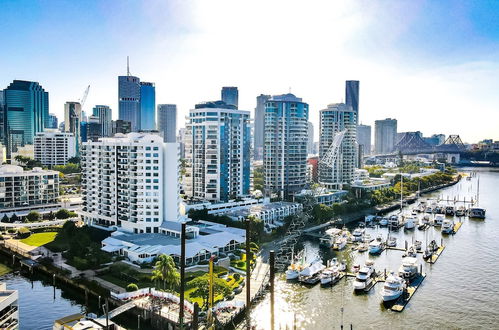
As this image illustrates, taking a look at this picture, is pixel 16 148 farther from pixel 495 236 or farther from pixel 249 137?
pixel 495 236

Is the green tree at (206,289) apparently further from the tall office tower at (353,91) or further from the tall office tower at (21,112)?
the tall office tower at (353,91)

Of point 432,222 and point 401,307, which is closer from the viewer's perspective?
point 401,307

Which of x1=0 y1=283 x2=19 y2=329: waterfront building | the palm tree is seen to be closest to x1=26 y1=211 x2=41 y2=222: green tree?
the palm tree

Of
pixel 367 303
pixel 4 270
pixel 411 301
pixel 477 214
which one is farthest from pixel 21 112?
pixel 411 301

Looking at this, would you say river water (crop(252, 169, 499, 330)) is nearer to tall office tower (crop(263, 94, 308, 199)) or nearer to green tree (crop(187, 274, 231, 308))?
green tree (crop(187, 274, 231, 308))

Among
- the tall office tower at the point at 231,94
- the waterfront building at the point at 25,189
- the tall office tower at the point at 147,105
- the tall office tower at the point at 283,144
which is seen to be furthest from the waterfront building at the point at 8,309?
the tall office tower at the point at 147,105

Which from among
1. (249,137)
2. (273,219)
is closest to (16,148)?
(249,137)
